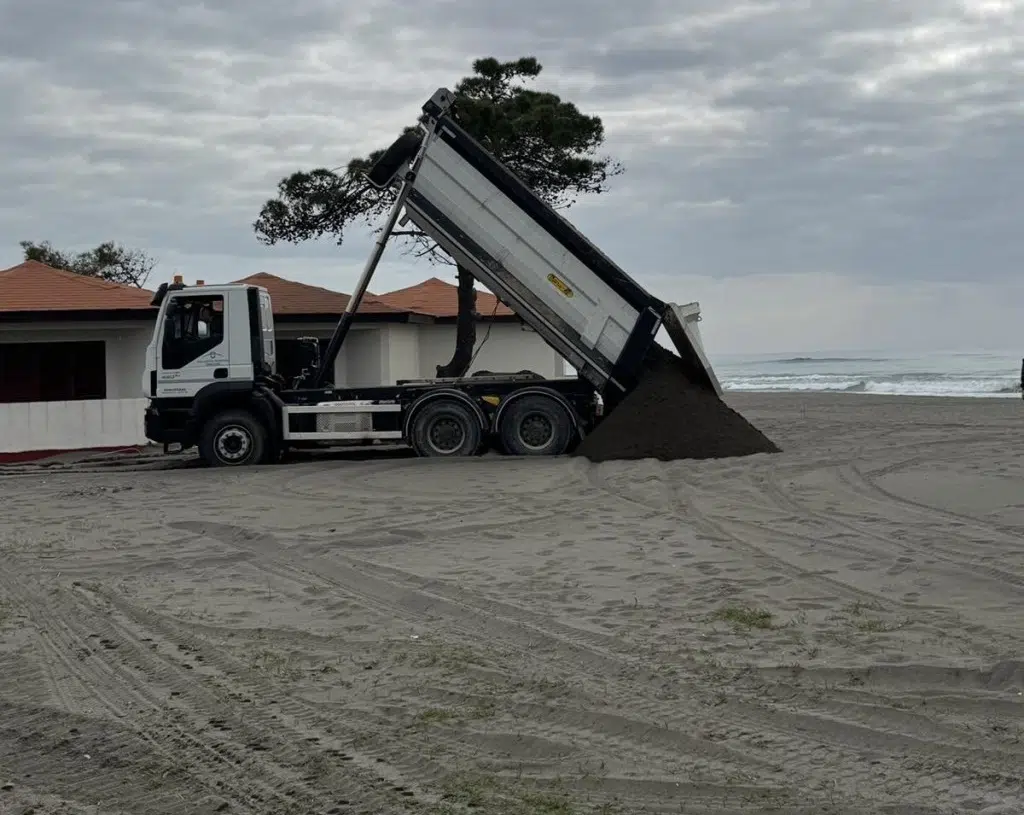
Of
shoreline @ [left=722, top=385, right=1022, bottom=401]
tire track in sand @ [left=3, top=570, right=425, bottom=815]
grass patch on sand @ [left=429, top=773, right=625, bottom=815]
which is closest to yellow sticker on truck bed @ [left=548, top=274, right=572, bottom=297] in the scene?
tire track in sand @ [left=3, top=570, right=425, bottom=815]

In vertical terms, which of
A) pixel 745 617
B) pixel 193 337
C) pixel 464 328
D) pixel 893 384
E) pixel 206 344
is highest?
pixel 464 328

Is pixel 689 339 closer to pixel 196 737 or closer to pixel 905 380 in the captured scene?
pixel 196 737

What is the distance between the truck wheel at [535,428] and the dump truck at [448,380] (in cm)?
2

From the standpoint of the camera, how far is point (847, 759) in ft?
17.2

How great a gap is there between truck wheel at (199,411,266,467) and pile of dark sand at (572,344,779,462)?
5.12 meters

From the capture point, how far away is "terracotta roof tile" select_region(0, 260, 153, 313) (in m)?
23.5

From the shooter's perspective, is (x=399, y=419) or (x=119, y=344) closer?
(x=399, y=419)

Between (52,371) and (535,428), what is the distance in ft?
37.5

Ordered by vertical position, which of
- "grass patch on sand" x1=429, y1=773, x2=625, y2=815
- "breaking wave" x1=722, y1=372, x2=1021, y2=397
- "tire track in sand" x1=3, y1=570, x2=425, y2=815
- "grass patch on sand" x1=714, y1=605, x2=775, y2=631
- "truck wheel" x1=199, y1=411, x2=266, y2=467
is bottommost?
"grass patch on sand" x1=429, y1=773, x2=625, y2=815

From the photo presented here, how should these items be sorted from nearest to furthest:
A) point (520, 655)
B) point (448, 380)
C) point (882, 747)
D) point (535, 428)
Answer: point (882, 747)
point (520, 655)
point (535, 428)
point (448, 380)

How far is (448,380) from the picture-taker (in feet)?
62.3

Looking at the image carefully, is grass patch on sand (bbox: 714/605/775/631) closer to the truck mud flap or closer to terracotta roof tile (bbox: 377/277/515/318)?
the truck mud flap

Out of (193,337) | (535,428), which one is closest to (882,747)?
(535,428)

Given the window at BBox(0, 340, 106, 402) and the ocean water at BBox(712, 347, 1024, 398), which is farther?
the ocean water at BBox(712, 347, 1024, 398)
